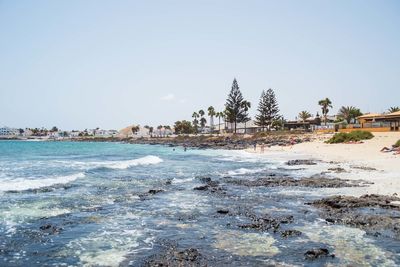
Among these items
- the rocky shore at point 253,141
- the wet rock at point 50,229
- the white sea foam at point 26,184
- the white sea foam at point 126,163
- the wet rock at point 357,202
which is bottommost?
the white sea foam at point 126,163

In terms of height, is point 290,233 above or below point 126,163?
above

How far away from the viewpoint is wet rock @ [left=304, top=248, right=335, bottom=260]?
8.07m

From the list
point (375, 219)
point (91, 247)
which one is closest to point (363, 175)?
point (375, 219)

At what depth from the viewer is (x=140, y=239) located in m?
9.92

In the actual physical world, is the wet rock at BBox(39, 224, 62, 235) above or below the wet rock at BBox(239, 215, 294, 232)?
above

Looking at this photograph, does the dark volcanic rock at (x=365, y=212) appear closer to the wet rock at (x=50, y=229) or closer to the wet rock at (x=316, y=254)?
the wet rock at (x=316, y=254)

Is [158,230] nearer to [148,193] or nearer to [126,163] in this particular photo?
[148,193]

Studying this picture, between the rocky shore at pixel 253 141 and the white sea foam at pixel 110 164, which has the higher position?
the rocky shore at pixel 253 141

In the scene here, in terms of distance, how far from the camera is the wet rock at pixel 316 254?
318 inches

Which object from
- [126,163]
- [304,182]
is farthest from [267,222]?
[126,163]

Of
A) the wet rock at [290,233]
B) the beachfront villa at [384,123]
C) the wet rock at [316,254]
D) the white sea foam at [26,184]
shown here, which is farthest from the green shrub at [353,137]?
the wet rock at [316,254]

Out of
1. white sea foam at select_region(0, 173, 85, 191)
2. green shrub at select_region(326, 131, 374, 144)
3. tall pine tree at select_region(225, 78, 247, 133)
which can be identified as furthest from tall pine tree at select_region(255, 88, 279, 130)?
white sea foam at select_region(0, 173, 85, 191)

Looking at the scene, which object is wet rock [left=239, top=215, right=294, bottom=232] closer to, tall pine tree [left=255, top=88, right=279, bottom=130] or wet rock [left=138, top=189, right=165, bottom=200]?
wet rock [left=138, top=189, right=165, bottom=200]

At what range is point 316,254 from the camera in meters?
8.16
